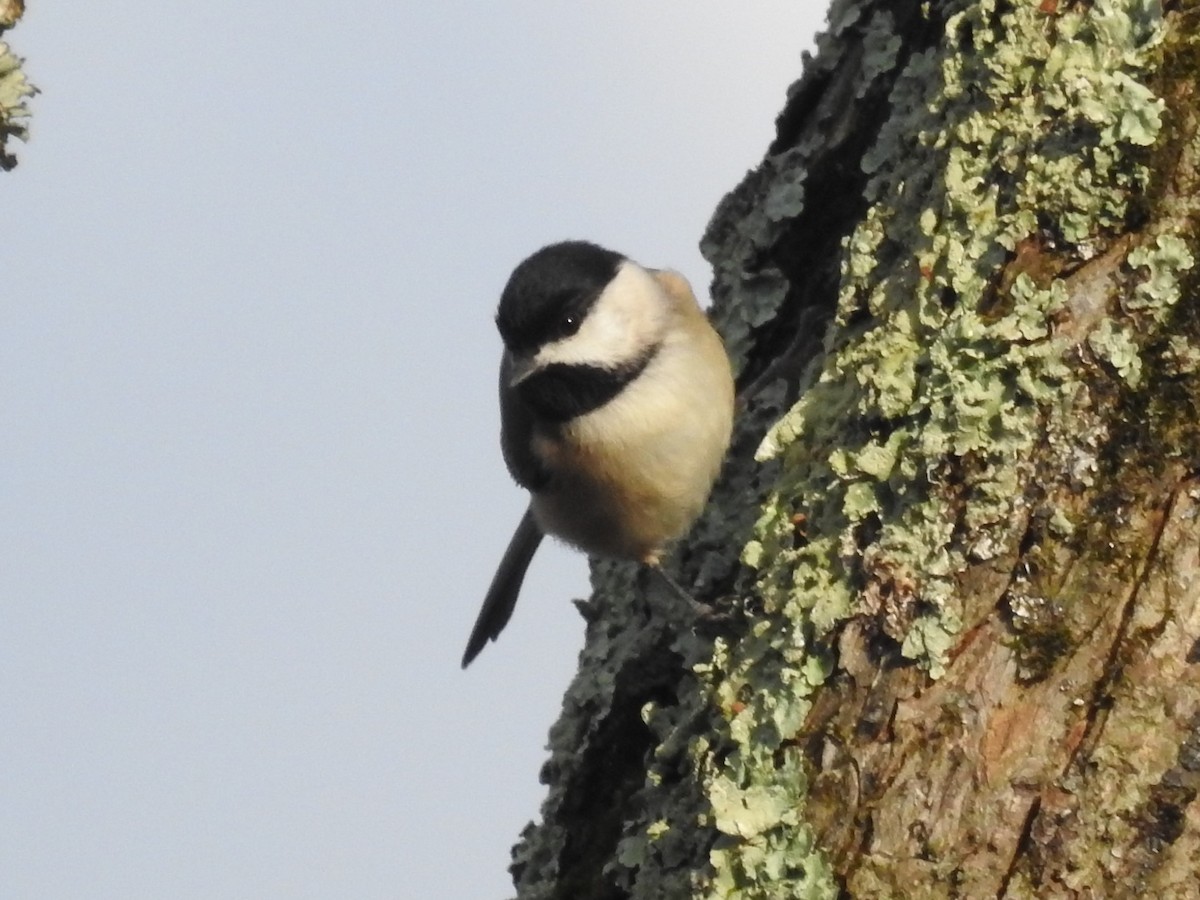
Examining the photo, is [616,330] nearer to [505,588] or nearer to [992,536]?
[505,588]

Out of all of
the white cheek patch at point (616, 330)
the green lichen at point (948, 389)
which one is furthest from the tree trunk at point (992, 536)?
the white cheek patch at point (616, 330)

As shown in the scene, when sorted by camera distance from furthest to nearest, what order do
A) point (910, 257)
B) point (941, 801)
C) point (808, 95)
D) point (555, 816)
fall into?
1. point (808, 95)
2. point (555, 816)
3. point (910, 257)
4. point (941, 801)

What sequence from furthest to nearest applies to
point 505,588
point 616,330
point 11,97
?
point 505,588
point 616,330
point 11,97

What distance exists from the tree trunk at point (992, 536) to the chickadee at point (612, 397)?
856 mm

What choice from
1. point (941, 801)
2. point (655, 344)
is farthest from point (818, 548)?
point (655, 344)

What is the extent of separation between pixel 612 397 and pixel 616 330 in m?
0.13

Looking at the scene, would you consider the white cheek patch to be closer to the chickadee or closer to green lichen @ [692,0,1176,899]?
the chickadee

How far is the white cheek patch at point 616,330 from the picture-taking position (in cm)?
295

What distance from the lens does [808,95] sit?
2613mm

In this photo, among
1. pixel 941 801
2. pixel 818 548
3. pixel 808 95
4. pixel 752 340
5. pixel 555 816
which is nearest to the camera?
pixel 941 801

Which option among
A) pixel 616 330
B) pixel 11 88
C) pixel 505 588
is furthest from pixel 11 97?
pixel 505 588

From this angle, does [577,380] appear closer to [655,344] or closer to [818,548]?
[655,344]

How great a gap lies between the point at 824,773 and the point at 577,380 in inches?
59.2

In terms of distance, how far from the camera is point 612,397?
3027 mm
